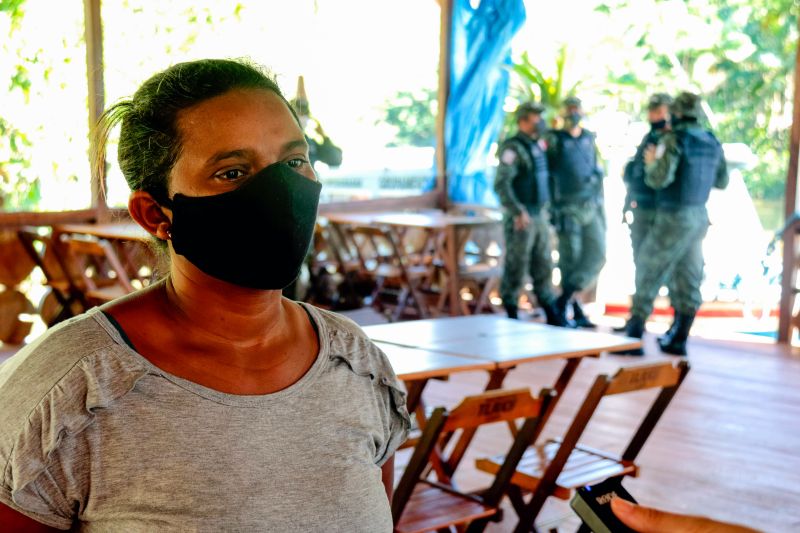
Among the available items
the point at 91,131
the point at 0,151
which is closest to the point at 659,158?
the point at 0,151

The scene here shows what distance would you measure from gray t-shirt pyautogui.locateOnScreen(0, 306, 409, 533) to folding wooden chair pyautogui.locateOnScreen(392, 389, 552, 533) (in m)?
1.29

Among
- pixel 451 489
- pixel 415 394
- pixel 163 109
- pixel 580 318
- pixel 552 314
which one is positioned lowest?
pixel 580 318

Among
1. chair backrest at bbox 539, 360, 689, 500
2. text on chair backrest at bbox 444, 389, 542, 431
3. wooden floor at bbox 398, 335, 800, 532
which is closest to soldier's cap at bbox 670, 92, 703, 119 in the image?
wooden floor at bbox 398, 335, 800, 532

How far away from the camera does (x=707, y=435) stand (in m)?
5.13

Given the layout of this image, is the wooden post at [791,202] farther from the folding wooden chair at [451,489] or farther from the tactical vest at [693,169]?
the folding wooden chair at [451,489]

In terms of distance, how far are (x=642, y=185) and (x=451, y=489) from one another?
188 inches

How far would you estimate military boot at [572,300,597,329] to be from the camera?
8.31 m

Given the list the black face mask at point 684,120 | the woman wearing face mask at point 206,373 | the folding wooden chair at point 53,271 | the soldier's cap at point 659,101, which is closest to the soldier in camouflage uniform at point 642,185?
the soldier's cap at point 659,101

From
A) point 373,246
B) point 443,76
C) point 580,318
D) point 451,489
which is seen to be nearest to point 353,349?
point 451,489

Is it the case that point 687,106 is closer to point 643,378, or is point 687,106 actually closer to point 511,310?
point 511,310

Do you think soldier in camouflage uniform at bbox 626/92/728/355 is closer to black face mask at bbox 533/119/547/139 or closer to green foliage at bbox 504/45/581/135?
black face mask at bbox 533/119/547/139

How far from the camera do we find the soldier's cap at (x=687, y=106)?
670 cm

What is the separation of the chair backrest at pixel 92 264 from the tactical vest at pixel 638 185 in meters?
3.55

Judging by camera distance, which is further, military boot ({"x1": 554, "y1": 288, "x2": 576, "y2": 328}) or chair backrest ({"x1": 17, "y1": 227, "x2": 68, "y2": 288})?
military boot ({"x1": 554, "y1": 288, "x2": 576, "y2": 328})
